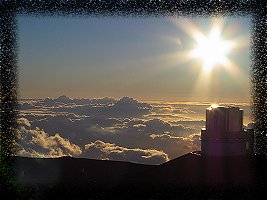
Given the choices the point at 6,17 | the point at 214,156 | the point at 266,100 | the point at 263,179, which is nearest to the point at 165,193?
the point at 263,179

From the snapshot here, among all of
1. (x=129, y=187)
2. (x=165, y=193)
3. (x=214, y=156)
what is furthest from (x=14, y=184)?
(x=214, y=156)

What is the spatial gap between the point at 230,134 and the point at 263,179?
1.67m

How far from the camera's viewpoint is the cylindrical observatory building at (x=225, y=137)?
13.0 feet

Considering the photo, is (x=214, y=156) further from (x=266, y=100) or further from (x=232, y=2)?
(x=232, y=2)

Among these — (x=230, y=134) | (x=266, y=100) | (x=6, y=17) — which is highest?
(x=6, y=17)

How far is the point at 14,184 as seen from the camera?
2.47 metres

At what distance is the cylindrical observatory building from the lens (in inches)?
155

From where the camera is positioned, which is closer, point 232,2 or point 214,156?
point 232,2

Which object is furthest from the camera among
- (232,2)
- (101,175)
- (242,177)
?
(101,175)

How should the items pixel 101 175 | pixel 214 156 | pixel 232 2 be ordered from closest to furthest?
pixel 232 2 → pixel 101 175 → pixel 214 156

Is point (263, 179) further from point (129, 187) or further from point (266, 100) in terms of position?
point (129, 187)

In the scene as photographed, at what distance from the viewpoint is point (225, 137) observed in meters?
4.19

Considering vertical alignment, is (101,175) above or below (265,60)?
below

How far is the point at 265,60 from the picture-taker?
2.40 meters
